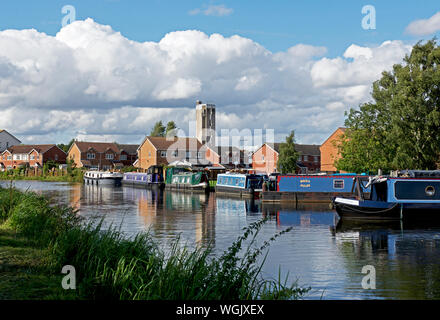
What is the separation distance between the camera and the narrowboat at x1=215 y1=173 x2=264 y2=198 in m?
42.5

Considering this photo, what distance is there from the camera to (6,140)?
368ft

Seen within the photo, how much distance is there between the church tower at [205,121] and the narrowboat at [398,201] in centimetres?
7229

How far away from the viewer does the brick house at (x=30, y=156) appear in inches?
3932

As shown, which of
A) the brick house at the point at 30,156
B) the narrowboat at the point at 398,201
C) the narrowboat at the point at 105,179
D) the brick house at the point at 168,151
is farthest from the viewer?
the brick house at the point at 30,156

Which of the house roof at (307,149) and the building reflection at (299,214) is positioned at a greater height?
the house roof at (307,149)

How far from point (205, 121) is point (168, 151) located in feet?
62.8

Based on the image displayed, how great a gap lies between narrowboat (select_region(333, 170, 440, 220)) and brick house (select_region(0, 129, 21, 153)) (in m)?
101

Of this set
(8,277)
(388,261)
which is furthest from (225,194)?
(8,277)

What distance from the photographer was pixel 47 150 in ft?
330

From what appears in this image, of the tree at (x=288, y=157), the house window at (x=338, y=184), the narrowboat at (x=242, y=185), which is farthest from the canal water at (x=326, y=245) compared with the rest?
the tree at (x=288, y=157)

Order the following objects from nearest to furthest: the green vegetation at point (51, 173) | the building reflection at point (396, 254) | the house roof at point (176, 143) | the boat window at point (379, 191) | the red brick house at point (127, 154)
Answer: the building reflection at point (396, 254) → the boat window at point (379, 191) → the green vegetation at point (51, 173) → the house roof at point (176, 143) → the red brick house at point (127, 154)

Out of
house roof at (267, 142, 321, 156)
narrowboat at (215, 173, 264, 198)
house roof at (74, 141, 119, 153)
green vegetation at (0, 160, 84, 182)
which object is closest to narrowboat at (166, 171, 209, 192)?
narrowboat at (215, 173, 264, 198)

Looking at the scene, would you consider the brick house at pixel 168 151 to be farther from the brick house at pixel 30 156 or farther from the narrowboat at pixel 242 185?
the narrowboat at pixel 242 185
